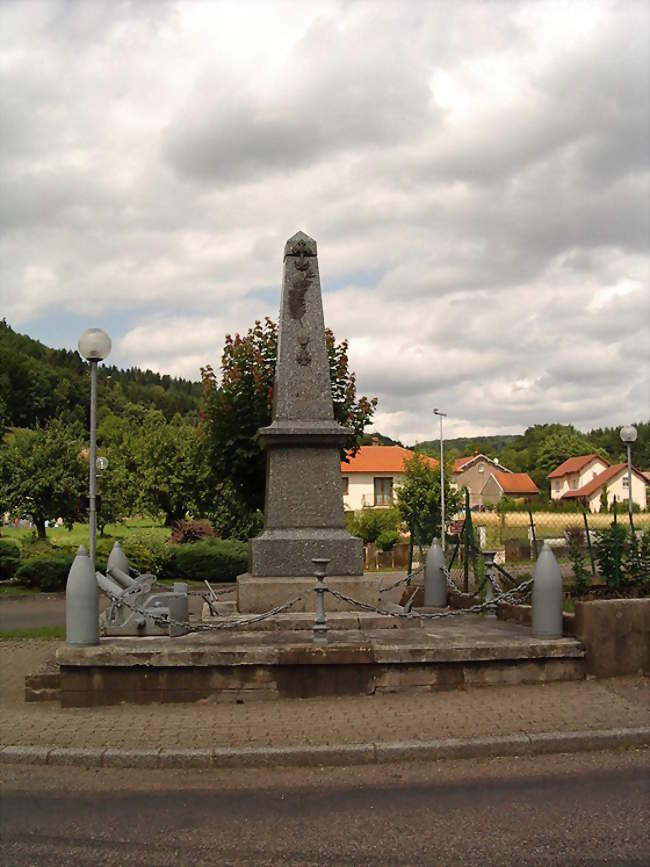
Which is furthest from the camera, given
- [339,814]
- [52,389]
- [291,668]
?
[52,389]

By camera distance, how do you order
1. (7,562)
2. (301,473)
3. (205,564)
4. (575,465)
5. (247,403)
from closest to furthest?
(301,473) → (247,403) → (7,562) → (205,564) → (575,465)

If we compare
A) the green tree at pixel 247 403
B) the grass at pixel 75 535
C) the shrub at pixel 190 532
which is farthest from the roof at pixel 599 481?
the green tree at pixel 247 403

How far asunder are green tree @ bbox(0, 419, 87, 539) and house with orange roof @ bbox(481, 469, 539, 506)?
65.7 meters

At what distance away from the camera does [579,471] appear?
3765 inches

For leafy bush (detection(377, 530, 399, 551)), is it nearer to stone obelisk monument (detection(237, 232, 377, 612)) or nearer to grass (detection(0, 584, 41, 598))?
grass (detection(0, 584, 41, 598))

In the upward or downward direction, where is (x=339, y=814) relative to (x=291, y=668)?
downward

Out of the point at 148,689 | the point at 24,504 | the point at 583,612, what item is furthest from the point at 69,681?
the point at 24,504

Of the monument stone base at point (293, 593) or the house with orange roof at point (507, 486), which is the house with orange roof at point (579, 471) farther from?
the monument stone base at point (293, 593)

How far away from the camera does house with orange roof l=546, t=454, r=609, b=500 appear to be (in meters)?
94.9

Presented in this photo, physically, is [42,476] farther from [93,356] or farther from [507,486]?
[507,486]

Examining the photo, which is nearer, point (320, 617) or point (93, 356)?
point (320, 617)

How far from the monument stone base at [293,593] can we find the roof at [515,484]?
8688 centimetres

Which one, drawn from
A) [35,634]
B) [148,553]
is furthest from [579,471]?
[35,634]

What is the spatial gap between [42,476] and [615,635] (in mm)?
24924
